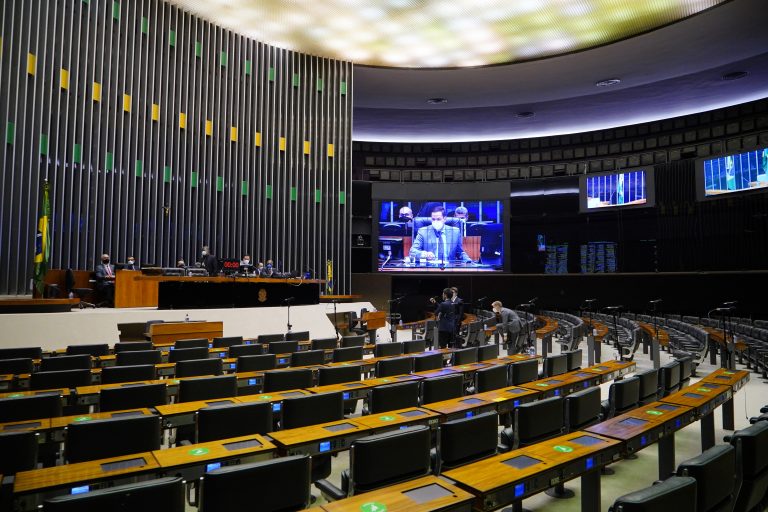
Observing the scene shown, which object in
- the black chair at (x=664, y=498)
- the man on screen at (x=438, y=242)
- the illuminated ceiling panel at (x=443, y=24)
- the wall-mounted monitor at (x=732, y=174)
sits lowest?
the black chair at (x=664, y=498)

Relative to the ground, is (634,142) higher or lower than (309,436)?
higher

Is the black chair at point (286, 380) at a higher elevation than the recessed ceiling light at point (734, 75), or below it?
below

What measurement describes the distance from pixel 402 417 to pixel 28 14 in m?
11.7

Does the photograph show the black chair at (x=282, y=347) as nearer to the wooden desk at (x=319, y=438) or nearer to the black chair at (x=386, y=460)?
the wooden desk at (x=319, y=438)

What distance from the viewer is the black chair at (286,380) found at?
4.36 meters

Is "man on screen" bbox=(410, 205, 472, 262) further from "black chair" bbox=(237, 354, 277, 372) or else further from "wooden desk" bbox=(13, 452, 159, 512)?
"wooden desk" bbox=(13, 452, 159, 512)

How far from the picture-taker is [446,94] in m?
17.3

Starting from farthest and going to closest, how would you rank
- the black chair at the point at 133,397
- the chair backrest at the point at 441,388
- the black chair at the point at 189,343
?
the black chair at the point at 189,343 < the chair backrest at the point at 441,388 < the black chair at the point at 133,397

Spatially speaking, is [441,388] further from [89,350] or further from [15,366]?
[89,350]

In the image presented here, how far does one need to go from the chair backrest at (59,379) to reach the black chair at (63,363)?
2.09 ft

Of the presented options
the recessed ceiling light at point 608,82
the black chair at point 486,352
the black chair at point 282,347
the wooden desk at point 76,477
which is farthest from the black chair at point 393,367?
the recessed ceiling light at point 608,82

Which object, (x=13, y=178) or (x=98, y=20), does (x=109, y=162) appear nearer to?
(x=13, y=178)

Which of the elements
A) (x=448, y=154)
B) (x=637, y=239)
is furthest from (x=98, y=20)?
(x=637, y=239)

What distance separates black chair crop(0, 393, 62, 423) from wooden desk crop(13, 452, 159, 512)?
4.21ft
